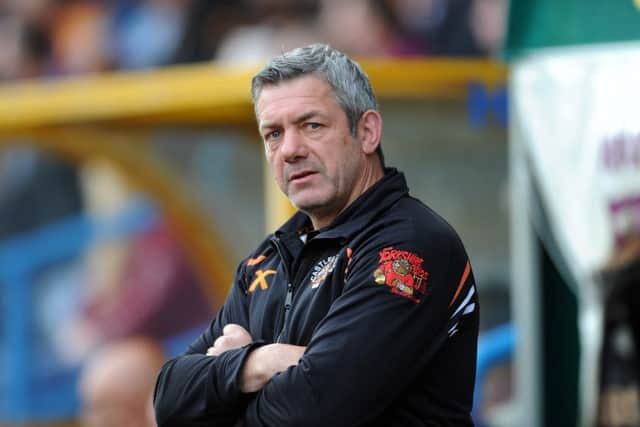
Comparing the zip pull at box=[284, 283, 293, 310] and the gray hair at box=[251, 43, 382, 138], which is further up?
the gray hair at box=[251, 43, 382, 138]

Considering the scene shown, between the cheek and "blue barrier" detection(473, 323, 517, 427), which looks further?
"blue barrier" detection(473, 323, 517, 427)

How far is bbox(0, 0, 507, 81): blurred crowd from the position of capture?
7.89m

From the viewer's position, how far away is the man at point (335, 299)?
2678mm

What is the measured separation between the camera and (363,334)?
2.68m

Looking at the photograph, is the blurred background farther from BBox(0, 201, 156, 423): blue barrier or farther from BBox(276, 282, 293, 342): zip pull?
BBox(276, 282, 293, 342): zip pull

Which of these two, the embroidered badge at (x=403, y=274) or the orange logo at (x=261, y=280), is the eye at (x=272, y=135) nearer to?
the orange logo at (x=261, y=280)

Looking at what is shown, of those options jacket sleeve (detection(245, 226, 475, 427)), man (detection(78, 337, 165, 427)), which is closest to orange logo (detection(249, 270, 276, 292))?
jacket sleeve (detection(245, 226, 475, 427))

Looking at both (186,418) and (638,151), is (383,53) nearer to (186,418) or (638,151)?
(638,151)

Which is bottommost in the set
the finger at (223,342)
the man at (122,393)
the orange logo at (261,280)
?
the man at (122,393)

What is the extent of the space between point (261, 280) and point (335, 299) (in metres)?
0.27

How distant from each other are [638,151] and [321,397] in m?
Result: 1.76

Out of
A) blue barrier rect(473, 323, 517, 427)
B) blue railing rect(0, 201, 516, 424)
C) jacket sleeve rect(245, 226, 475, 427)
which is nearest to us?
jacket sleeve rect(245, 226, 475, 427)

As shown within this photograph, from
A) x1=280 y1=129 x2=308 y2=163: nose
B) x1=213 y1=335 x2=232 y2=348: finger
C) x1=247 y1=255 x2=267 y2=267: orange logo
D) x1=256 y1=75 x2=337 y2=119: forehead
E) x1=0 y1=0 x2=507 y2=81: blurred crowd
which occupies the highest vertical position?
x1=0 y1=0 x2=507 y2=81: blurred crowd

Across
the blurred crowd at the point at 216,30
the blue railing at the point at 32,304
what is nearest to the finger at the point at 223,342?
the blurred crowd at the point at 216,30
